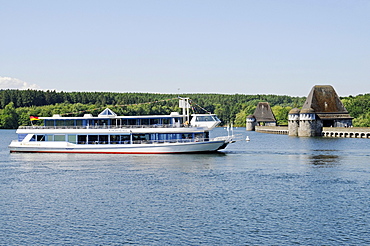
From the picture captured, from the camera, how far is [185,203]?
38.5 meters

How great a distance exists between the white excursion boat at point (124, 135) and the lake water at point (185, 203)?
30.3 ft

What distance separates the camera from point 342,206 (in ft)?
121

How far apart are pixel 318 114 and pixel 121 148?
8638 centimetres

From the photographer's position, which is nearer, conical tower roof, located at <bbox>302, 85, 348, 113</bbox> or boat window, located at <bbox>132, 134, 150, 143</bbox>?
boat window, located at <bbox>132, 134, 150, 143</bbox>

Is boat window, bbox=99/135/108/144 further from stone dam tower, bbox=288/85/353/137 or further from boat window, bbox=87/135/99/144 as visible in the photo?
stone dam tower, bbox=288/85/353/137

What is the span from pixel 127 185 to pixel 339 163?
29.2 m

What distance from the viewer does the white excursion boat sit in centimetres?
7156

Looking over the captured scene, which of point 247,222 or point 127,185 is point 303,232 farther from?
point 127,185

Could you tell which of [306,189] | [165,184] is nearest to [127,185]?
[165,184]

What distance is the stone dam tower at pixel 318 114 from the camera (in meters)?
140

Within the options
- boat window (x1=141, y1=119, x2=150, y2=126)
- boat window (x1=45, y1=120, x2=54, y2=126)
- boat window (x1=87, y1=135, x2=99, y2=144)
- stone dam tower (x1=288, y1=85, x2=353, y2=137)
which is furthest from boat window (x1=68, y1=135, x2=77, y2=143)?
stone dam tower (x1=288, y1=85, x2=353, y2=137)

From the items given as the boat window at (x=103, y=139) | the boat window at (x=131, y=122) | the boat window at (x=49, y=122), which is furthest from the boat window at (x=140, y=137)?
the boat window at (x=49, y=122)

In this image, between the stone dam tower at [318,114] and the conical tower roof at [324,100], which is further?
the conical tower roof at [324,100]

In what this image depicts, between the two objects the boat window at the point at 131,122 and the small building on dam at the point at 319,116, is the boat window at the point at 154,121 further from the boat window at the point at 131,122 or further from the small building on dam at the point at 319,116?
the small building on dam at the point at 319,116
